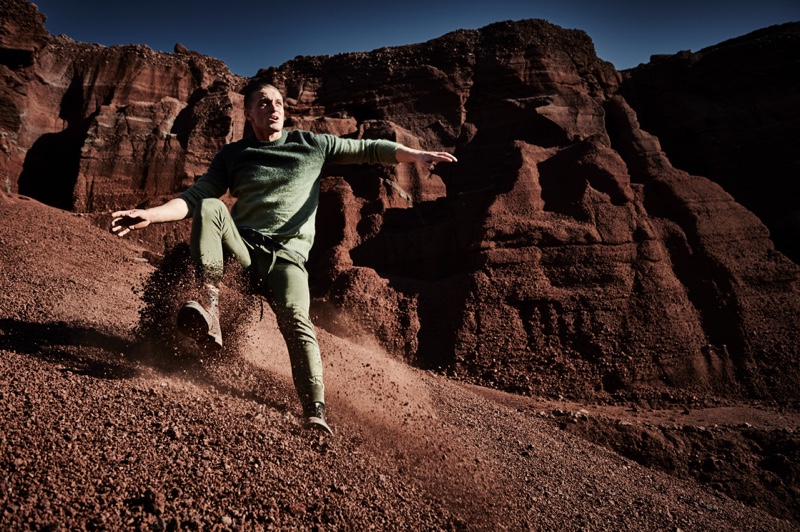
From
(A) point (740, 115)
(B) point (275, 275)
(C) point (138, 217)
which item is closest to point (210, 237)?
(C) point (138, 217)

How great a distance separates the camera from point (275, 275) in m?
3.79

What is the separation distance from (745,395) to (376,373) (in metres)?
5.82

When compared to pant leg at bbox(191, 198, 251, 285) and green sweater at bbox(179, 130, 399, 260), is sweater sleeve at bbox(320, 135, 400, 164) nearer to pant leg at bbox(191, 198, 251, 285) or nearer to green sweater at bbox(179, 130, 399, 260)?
green sweater at bbox(179, 130, 399, 260)

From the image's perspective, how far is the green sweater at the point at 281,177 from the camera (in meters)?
4.01

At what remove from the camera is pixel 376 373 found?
18.7ft

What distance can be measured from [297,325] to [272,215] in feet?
2.74

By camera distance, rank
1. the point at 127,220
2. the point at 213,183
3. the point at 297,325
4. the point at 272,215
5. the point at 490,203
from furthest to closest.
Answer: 1. the point at 490,203
2. the point at 213,183
3. the point at 272,215
4. the point at 297,325
5. the point at 127,220

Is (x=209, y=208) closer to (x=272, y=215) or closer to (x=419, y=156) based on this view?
(x=272, y=215)

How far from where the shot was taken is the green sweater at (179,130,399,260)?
4012mm

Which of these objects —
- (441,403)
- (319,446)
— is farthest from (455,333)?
(319,446)

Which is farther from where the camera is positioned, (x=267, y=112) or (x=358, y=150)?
(x=358, y=150)

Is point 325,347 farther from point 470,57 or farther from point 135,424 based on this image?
point 470,57

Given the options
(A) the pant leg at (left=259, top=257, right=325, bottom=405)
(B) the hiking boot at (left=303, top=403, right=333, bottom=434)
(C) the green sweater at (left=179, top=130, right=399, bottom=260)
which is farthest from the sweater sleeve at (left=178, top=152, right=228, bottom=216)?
(B) the hiking boot at (left=303, top=403, right=333, bottom=434)

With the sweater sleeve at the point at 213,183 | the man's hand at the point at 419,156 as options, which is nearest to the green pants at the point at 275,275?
the sweater sleeve at the point at 213,183
